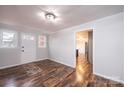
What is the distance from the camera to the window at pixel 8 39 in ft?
11.3

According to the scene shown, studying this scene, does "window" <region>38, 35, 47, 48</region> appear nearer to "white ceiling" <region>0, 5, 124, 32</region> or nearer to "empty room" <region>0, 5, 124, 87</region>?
"empty room" <region>0, 5, 124, 87</region>

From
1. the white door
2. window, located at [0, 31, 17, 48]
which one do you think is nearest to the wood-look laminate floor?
window, located at [0, 31, 17, 48]

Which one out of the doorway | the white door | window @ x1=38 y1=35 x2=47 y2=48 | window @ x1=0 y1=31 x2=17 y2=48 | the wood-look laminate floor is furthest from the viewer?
window @ x1=38 y1=35 x2=47 y2=48

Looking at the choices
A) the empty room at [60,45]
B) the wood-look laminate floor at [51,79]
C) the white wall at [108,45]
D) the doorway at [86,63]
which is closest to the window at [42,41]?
the empty room at [60,45]

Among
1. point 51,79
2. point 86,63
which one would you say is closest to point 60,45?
point 86,63

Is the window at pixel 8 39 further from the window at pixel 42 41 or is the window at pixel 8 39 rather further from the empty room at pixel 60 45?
the window at pixel 42 41

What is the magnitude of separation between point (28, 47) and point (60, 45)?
6.46 feet

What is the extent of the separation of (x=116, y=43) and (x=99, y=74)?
120 centimetres

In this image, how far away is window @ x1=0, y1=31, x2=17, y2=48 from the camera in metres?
3.45

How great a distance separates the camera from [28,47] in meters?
4.61

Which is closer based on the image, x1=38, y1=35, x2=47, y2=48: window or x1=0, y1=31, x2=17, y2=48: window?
x1=0, y1=31, x2=17, y2=48: window

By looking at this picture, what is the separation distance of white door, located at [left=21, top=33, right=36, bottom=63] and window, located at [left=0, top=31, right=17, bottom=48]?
435 mm
